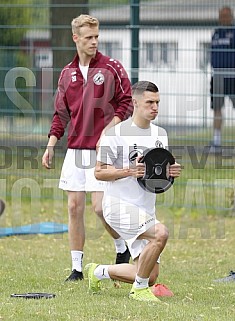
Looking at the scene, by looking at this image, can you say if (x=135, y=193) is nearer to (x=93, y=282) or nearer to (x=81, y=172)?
(x=93, y=282)

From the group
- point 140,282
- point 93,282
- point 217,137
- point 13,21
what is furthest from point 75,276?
point 13,21

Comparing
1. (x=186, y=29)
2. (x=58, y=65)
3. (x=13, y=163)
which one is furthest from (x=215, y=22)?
(x=13, y=163)

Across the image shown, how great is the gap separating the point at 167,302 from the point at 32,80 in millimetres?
7212

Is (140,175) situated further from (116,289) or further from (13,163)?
(13,163)

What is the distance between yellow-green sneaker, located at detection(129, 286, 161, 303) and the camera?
7.55m

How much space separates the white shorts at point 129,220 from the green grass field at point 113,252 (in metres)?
0.45

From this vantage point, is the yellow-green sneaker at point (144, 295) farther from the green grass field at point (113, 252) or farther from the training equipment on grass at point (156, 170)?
the training equipment on grass at point (156, 170)

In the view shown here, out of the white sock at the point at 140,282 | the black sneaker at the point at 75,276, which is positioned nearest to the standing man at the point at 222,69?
the black sneaker at the point at 75,276

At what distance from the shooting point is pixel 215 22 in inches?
520

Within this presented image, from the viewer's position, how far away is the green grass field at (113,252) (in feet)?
23.5

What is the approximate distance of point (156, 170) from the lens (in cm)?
750

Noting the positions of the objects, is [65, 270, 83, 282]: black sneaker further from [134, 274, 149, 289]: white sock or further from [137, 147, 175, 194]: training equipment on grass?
[137, 147, 175, 194]: training equipment on grass

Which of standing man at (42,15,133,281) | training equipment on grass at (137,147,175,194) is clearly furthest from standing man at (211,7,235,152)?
training equipment on grass at (137,147,175,194)

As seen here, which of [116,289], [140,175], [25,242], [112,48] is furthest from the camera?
[112,48]
